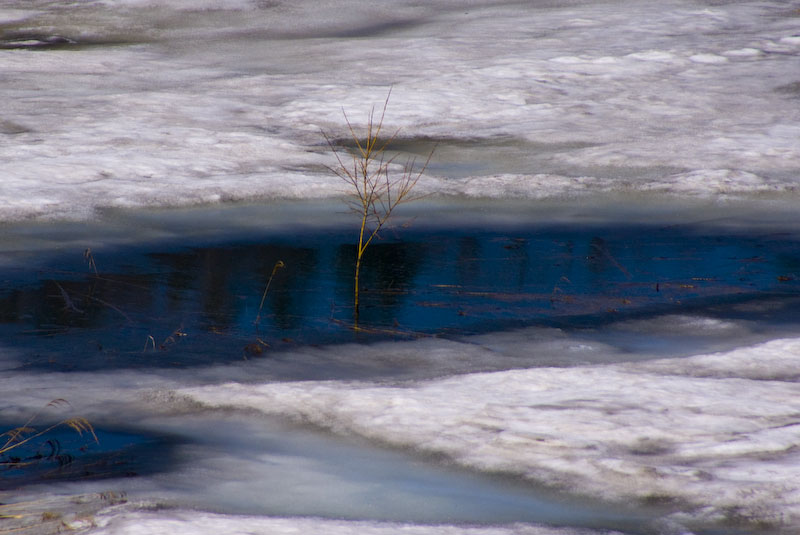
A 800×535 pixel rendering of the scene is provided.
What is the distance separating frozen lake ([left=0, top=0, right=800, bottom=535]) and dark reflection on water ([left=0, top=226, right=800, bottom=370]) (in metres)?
0.02

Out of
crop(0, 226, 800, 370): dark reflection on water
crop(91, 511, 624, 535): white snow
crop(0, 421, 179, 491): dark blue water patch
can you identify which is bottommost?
crop(0, 226, 800, 370): dark reflection on water

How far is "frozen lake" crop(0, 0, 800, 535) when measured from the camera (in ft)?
10.5

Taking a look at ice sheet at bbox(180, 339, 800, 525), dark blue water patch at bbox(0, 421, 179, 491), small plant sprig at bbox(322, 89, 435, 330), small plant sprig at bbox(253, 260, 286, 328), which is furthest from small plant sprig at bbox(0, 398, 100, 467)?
small plant sprig at bbox(322, 89, 435, 330)

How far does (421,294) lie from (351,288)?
412 millimetres

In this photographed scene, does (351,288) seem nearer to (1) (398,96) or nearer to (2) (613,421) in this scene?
(2) (613,421)

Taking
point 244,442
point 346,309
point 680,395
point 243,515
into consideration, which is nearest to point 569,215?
point 346,309

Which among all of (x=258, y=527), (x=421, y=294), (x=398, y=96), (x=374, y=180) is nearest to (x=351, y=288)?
(x=421, y=294)

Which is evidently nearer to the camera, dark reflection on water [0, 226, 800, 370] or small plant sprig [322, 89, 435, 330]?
dark reflection on water [0, 226, 800, 370]

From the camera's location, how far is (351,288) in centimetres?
571

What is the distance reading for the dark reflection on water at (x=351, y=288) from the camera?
486 centimetres

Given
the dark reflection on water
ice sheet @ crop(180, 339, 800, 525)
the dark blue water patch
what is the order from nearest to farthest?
ice sheet @ crop(180, 339, 800, 525)
the dark blue water patch
the dark reflection on water

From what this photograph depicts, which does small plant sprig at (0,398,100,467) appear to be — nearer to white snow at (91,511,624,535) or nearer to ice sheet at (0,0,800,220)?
white snow at (91,511,624,535)

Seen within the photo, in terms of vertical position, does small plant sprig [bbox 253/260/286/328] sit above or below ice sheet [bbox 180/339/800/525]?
below

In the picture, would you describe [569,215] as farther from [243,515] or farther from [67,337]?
[243,515]
